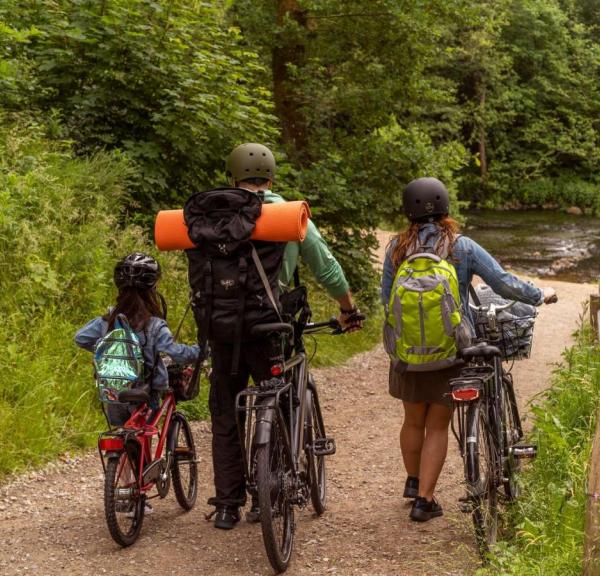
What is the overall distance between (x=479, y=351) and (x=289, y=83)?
8.95 metres

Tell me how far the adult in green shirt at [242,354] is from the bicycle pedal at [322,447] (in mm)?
471

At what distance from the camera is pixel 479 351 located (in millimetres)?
4477

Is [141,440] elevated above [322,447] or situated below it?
above

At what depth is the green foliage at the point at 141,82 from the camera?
9.29 metres

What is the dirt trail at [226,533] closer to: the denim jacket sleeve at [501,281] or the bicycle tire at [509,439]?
the bicycle tire at [509,439]

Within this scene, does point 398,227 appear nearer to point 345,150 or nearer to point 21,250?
point 345,150

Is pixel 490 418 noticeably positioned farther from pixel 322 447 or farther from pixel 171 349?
pixel 171 349

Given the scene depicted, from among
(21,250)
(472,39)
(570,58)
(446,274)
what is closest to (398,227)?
(472,39)

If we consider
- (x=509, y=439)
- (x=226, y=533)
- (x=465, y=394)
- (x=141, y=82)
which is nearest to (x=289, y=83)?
(x=141, y=82)

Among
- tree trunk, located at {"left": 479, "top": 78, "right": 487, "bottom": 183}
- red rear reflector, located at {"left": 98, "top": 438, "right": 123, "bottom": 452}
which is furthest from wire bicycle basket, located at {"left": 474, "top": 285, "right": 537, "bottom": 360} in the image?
tree trunk, located at {"left": 479, "top": 78, "right": 487, "bottom": 183}

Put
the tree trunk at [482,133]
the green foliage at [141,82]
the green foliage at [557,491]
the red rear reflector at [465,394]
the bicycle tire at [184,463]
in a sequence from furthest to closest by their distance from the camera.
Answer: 1. the tree trunk at [482,133]
2. the green foliage at [141,82]
3. the bicycle tire at [184,463]
4. the red rear reflector at [465,394]
5. the green foliage at [557,491]

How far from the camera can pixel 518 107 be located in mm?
39625

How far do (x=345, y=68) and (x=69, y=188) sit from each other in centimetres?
547

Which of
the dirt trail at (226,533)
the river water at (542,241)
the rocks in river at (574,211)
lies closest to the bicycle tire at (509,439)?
the dirt trail at (226,533)
